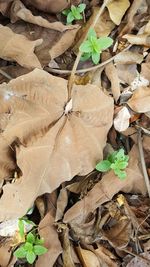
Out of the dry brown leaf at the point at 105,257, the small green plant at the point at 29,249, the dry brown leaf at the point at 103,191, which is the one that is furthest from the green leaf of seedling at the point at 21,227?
the dry brown leaf at the point at 105,257

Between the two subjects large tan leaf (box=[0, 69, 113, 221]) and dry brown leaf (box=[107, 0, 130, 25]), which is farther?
dry brown leaf (box=[107, 0, 130, 25])

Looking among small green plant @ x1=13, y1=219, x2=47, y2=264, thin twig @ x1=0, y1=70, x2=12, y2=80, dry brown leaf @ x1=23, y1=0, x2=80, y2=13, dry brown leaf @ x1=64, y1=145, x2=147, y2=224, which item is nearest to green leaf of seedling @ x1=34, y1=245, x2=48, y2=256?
small green plant @ x1=13, y1=219, x2=47, y2=264

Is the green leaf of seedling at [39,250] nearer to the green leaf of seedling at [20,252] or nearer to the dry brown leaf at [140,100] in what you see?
the green leaf of seedling at [20,252]

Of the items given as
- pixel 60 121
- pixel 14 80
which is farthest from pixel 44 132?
pixel 14 80

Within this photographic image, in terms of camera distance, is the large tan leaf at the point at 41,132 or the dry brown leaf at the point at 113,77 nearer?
the large tan leaf at the point at 41,132

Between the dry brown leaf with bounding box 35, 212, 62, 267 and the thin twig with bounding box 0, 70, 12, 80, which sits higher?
the thin twig with bounding box 0, 70, 12, 80

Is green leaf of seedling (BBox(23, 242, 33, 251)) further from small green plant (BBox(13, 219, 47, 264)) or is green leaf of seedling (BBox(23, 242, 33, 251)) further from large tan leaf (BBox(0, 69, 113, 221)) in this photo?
large tan leaf (BBox(0, 69, 113, 221))
